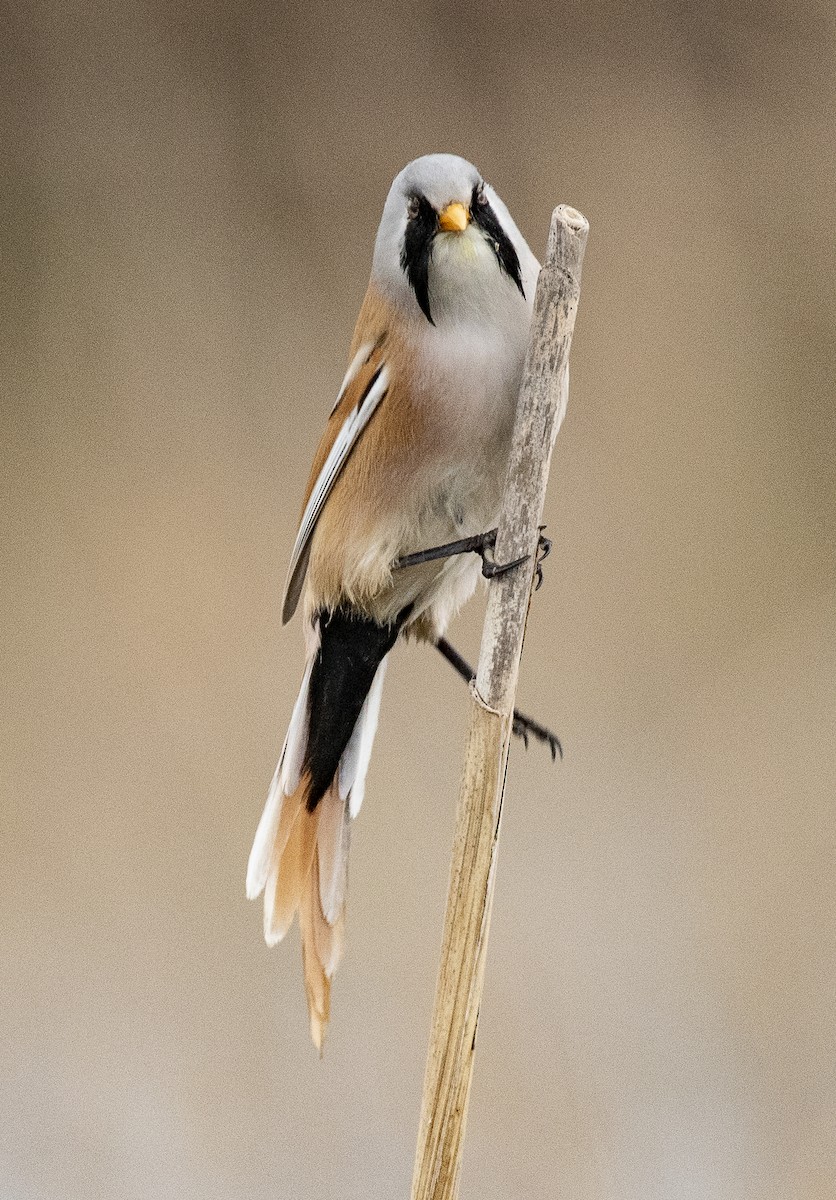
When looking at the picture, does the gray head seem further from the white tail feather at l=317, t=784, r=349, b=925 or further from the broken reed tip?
the white tail feather at l=317, t=784, r=349, b=925

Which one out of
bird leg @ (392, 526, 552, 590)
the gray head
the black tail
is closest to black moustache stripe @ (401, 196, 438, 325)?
the gray head

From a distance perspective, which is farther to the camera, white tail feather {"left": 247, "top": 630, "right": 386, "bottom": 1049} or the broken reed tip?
white tail feather {"left": 247, "top": 630, "right": 386, "bottom": 1049}

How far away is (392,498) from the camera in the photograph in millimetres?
794

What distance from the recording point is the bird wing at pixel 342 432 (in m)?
0.78

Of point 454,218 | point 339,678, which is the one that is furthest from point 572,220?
point 339,678

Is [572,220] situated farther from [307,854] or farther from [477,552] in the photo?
[307,854]

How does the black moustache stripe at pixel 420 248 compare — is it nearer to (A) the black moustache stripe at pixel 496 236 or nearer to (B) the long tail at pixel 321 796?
(A) the black moustache stripe at pixel 496 236

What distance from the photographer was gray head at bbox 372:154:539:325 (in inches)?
26.0

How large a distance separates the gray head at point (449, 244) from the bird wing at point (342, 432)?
0.22ft

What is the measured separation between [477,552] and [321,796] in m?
0.22

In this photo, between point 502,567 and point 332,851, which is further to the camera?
point 332,851

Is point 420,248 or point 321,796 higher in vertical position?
point 420,248

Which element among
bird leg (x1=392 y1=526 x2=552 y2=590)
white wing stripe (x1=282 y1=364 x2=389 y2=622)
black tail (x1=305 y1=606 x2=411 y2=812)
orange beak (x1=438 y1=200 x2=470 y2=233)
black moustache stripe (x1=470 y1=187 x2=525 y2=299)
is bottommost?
black tail (x1=305 y1=606 x2=411 y2=812)

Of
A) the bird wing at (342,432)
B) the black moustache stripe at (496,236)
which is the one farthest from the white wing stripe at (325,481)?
the black moustache stripe at (496,236)
